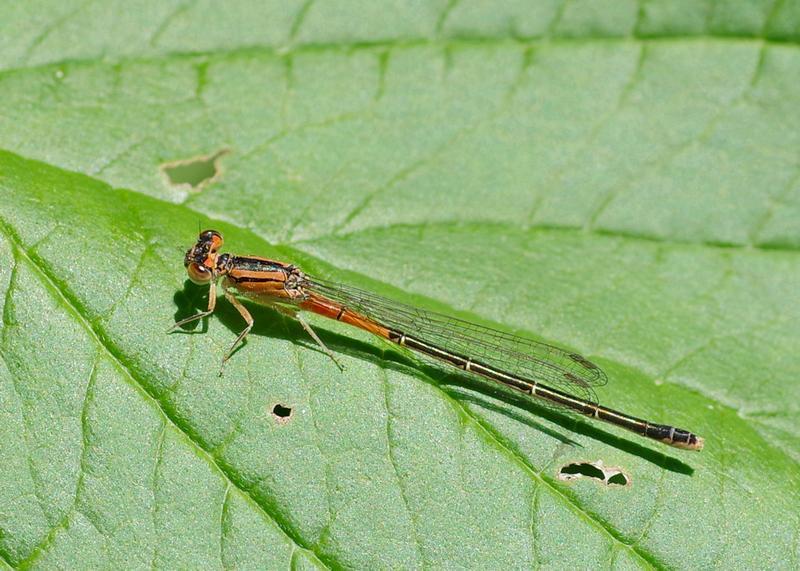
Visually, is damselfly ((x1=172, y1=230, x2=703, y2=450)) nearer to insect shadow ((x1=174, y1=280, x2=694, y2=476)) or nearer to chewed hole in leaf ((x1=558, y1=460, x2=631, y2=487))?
insect shadow ((x1=174, y1=280, x2=694, y2=476))

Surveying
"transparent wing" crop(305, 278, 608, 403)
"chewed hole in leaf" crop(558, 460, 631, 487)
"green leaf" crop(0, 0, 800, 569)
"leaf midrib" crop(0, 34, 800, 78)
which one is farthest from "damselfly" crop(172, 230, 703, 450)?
"leaf midrib" crop(0, 34, 800, 78)

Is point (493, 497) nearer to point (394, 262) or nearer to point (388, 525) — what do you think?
point (388, 525)

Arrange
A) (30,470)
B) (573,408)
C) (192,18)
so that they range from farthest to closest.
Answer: (192,18)
(573,408)
(30,470)

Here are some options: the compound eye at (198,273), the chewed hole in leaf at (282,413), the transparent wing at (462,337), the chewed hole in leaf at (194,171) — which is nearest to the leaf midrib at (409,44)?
the chewed hole in leaf at (194,171)

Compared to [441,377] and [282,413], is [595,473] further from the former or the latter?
[282,413]

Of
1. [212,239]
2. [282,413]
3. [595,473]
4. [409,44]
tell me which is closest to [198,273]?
[212,239]

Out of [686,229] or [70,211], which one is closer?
[70,211]

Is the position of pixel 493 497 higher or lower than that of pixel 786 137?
lower

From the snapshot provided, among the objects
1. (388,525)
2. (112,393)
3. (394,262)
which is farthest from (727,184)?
(112,393)
